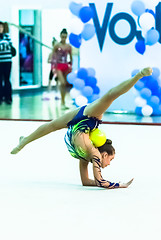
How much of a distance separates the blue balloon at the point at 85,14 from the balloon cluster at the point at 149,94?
998mm

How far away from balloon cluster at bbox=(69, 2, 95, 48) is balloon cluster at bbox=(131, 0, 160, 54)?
0.64 meters

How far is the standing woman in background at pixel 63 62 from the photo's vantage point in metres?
7.62

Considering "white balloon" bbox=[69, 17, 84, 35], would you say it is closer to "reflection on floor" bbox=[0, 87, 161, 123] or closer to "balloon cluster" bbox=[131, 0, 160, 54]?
"balloon cluster" bbox=[131, 0, 160, 54]

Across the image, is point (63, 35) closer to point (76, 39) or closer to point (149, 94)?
point (76, 39)

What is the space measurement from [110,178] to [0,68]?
4.79m

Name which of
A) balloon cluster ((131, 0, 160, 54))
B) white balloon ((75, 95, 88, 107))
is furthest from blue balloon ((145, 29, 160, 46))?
white balloon ((75, 95, 88, 107))

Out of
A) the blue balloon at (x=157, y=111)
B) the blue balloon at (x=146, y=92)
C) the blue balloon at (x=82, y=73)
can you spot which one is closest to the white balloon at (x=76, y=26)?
the blue balloon at (x=82, y=73)

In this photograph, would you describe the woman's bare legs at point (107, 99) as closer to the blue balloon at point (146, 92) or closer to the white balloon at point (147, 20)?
the white balloon at point (147, 20)

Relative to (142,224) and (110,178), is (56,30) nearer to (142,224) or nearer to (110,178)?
(110,178)

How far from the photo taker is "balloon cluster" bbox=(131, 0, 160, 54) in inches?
246

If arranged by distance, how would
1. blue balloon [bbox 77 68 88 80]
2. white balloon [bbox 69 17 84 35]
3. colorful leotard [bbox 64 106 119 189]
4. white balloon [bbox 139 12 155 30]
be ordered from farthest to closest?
blue balloon [bbox 77 68 88 80], white balloon [bbox 69 17 84 35], white balloon [bbox 139 12 155 30], colorful leotard [bbox 64 106 119 189]

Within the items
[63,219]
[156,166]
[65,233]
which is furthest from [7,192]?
[156,166]

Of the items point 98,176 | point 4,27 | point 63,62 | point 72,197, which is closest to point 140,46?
point 63,62

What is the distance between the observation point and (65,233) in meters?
2.29
